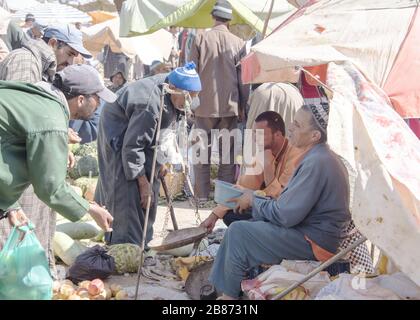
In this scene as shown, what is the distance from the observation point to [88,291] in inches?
193

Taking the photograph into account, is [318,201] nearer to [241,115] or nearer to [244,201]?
[244,201]

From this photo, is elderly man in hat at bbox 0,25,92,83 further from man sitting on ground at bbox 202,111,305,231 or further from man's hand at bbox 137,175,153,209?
man sitting on ground at bbox 202,111,305,231

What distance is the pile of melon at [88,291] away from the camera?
4688 millimetres

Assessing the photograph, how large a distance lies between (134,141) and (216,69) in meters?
2.80

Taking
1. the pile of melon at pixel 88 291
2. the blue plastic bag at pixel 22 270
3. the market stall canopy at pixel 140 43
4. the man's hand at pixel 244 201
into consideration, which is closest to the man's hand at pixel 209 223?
the man's hand at pixel 244 201

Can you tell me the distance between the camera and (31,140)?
115 inches

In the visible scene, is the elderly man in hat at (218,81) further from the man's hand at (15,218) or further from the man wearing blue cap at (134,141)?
the man's hand at (15,218)

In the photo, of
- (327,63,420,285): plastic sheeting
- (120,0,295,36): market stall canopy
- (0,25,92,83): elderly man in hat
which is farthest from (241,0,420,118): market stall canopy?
(120,0,295,36): market stall canopy

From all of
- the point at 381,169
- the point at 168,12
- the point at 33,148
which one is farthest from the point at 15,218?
the point at 168,12

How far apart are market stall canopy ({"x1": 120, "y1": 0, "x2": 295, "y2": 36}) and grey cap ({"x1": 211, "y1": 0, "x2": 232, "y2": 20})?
551 mm

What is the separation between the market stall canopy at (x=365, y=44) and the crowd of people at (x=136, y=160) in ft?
1.88

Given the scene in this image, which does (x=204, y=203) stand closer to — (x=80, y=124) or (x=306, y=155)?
(x=80, y=124)

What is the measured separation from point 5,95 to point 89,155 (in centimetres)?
657

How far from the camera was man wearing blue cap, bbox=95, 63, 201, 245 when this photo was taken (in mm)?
5527
